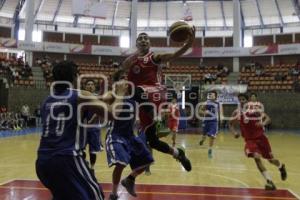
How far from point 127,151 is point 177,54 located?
167 cm

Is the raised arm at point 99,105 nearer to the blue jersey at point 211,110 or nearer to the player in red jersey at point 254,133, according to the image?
the player in red jersey at point 254,133

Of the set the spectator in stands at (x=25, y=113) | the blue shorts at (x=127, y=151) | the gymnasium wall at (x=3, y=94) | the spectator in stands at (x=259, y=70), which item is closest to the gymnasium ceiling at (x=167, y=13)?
the spectator in stands at (x=259, y=70)

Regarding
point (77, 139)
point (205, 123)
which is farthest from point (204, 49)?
point (77, 139)

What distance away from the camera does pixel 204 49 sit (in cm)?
3372

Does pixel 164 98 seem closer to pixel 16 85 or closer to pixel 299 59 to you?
pixel 16 85

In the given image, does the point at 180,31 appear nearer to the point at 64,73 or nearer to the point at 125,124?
the point at 125,124

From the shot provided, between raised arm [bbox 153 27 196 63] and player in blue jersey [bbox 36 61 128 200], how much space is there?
1919 millimetres

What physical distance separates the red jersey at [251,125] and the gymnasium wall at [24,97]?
2004 centimetres

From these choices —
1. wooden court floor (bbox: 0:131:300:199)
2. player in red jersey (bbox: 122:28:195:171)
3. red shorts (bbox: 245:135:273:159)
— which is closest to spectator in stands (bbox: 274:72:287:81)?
wooden court floor (bbox: 0:131:300:199)

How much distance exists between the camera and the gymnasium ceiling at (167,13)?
40.9 metres

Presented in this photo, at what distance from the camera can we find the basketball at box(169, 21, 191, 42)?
560 cm

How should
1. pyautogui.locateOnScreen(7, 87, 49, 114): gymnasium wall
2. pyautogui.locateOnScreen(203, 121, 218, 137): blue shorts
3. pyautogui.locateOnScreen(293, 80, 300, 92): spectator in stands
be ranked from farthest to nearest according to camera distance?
pyautogui.locateOnScreen(293, 80, 300, 92): spectator in stands
pyautogui.locateOnScreen(7, 87, 49, 114): gymnasium wall
pyautogui.locateOnScreen(203, 121, 218, 137): blue shorts

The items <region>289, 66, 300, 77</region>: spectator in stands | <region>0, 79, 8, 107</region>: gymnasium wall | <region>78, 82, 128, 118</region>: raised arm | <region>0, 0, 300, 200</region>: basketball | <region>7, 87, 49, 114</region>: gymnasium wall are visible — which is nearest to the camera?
<region>78, 82, 128, 118</region>: raised arm

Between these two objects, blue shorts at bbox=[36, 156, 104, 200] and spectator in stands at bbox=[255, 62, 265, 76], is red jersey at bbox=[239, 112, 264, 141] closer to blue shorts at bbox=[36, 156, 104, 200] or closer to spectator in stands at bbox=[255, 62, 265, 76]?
blue shorts at bbox=[36, 156, 104, 200]
